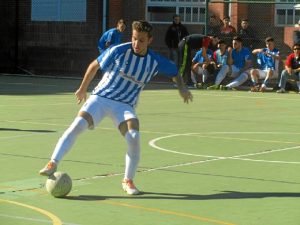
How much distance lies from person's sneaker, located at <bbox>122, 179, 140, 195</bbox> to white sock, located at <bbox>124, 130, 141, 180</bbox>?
0.18 ft

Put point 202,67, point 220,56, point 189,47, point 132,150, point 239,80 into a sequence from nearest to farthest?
point 132,150 → point 239,80 → point 220,56 → point 202,67 → point 189,47

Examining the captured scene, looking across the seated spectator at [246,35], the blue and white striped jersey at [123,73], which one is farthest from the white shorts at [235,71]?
the blue and white striped jersey at [123,73]

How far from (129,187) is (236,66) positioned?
63.6 feet

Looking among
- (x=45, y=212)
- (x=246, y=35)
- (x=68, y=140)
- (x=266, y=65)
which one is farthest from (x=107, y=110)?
(x=246, y=35)

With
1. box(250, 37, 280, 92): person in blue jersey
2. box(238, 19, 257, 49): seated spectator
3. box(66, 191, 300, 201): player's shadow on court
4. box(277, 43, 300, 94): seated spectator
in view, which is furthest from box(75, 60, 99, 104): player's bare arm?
box(238, 19, 257, 49): seated spectator

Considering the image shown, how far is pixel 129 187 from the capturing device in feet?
31.1

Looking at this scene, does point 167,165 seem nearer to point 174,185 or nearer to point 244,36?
point 174,185

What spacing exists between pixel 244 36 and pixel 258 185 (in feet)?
66.0

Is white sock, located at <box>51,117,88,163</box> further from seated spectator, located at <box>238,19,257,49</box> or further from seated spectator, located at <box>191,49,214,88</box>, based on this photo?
seated spectator, located at <box>238,19,257,49</box>

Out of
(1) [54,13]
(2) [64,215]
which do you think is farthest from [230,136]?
(1) [54,13]

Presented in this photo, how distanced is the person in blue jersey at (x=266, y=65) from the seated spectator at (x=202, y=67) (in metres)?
1.45

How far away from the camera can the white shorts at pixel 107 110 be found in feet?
31.6

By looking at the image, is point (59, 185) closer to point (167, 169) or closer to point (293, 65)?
point (167, 169)

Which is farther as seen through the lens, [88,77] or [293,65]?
[293,65]
